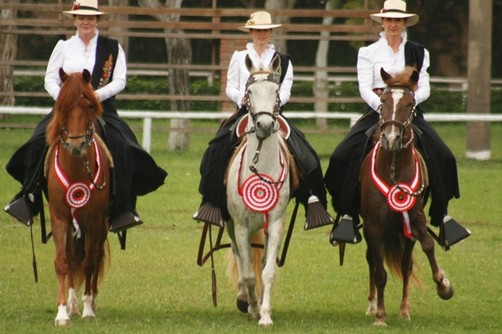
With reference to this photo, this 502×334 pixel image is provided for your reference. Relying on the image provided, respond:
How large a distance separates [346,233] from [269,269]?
1155mm

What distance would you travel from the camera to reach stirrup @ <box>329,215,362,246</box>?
12.3m

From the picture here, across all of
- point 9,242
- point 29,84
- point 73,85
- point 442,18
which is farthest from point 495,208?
point 442,18

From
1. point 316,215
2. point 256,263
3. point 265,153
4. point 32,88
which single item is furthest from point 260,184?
point 32,88

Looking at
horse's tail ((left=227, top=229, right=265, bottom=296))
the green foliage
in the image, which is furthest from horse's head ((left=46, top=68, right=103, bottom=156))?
the green foliage

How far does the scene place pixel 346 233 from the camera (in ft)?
40.3

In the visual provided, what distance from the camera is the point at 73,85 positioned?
11266 millimetres

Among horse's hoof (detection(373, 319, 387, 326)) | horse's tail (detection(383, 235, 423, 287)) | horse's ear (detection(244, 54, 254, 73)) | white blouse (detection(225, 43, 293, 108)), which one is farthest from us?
horse's tail (detection(383, 235, 423, 287))

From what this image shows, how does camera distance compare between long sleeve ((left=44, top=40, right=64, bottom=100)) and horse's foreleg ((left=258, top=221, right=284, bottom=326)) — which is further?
long sleeve ((left=44, top=40, right=64, bottom=100))

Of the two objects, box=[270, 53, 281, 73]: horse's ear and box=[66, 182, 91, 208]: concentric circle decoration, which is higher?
box=[270, 53, 281, 73]: horse's ear

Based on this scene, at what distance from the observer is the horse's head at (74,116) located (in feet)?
36.4

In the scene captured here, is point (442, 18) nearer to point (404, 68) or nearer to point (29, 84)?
point (29, 84)

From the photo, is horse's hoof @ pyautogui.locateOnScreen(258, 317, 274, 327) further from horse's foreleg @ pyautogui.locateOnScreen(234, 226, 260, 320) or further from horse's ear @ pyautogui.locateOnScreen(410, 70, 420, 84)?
horse's ear @ pyautogui.locateOnScreen(410, 70, 420, 84)

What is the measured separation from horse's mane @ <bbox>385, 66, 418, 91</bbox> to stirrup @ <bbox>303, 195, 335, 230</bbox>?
5.00ft

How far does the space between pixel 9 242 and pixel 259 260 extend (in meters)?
5.87
